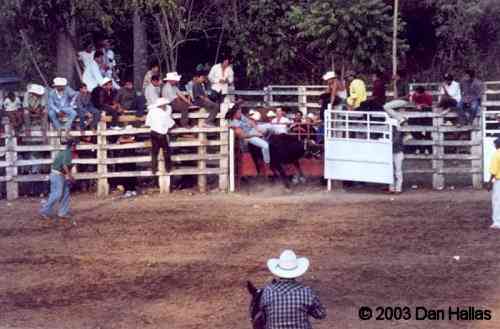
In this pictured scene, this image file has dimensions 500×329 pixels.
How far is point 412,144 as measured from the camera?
22.1 m

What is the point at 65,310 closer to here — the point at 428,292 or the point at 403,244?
the point at 428,292

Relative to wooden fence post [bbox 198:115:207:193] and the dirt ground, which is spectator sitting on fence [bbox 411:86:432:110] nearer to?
the dirt ground

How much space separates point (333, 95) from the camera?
22.7m

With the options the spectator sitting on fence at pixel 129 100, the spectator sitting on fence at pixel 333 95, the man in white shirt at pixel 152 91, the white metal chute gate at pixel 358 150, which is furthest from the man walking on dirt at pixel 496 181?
the spectator sitting on fence at pixel 129 100

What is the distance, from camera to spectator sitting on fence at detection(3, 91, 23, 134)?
21.9 metres

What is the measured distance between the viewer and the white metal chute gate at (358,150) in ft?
70.3

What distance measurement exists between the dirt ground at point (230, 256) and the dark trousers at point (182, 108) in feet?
4.58

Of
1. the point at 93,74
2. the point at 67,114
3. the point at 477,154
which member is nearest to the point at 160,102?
the point at 67,114

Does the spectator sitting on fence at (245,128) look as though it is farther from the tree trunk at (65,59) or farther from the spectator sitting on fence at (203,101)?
the tree trunk at (65,59)

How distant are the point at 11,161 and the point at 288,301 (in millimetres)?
13289

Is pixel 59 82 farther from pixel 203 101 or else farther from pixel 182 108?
pixel 203 101

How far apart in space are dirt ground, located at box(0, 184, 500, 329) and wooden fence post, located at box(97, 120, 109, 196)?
444 mm

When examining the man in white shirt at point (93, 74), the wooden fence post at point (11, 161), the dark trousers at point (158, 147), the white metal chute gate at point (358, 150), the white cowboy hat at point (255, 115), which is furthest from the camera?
the man in white shirt at point (93, 74)

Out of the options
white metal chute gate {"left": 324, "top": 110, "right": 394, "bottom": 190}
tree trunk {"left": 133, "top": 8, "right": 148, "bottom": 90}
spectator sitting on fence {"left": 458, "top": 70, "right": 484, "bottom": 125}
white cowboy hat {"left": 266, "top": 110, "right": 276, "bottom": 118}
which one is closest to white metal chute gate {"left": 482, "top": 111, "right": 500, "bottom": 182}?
spectator sitting on fence {"left": 458, "top": 70, "right": 484, "bottom": 125}
